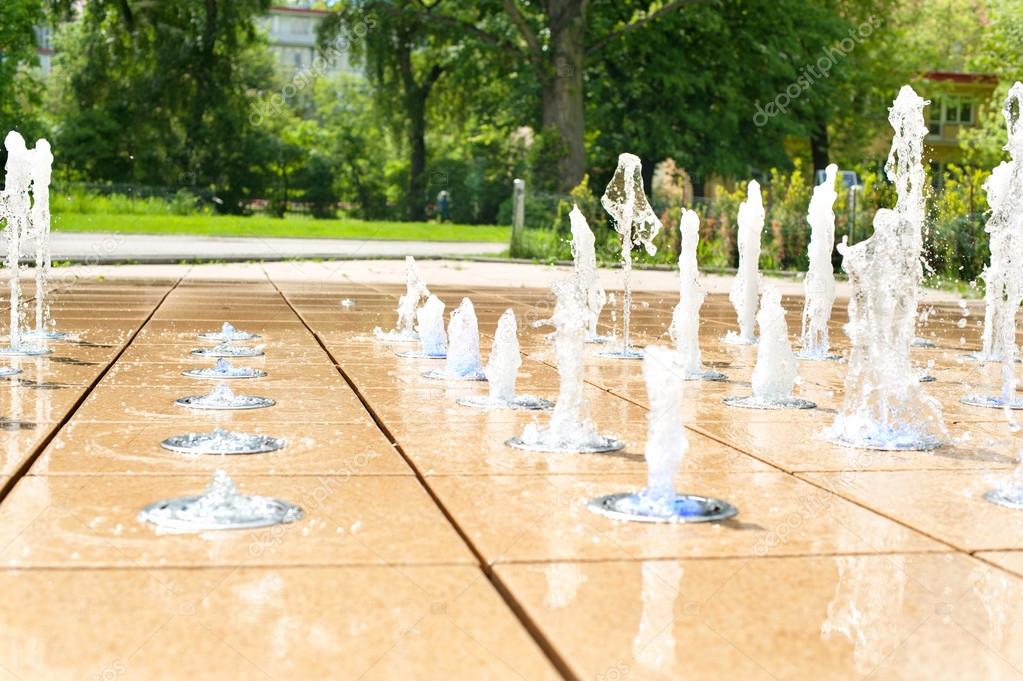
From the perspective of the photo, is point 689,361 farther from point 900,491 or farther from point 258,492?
point 258,492

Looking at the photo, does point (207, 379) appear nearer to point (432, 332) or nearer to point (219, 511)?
point (432, 332)

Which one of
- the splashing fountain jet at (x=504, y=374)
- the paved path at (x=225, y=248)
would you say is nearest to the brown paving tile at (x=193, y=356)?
the splashing fountain jet at (x=504, y=374)

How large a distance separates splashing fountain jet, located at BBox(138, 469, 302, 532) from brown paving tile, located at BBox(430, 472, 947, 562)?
1.83 feet

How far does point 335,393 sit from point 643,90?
34.9 metres

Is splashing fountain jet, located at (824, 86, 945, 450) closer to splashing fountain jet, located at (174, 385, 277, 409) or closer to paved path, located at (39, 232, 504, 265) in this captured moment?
splashing fountain jet, located at (174, 385, 277, 409)

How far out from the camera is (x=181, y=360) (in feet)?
28.9

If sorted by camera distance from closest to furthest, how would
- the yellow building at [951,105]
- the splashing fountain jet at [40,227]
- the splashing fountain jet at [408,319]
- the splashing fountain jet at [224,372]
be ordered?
1. the splashing fountain jet at [224,372]
2. the splashing fountain jet at [40,227]
3. the splashing fountain jet at [408,319]
4. the yellow building at [951,105]

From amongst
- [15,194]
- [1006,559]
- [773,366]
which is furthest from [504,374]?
[15,194]

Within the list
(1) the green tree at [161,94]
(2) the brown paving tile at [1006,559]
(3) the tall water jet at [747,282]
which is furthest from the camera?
(1) the green tree at [161,94]

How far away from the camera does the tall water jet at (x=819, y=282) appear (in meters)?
10.7

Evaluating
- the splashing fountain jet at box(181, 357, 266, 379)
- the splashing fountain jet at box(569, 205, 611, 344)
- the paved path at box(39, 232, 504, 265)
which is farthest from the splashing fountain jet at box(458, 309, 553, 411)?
the paved path at box(39, 232, 504, 265)

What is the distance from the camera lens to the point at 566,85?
35.1 meters

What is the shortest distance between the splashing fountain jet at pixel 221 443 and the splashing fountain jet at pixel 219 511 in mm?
872

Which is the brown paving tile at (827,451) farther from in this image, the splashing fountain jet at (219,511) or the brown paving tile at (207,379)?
the brown paving tile at (207,379)
